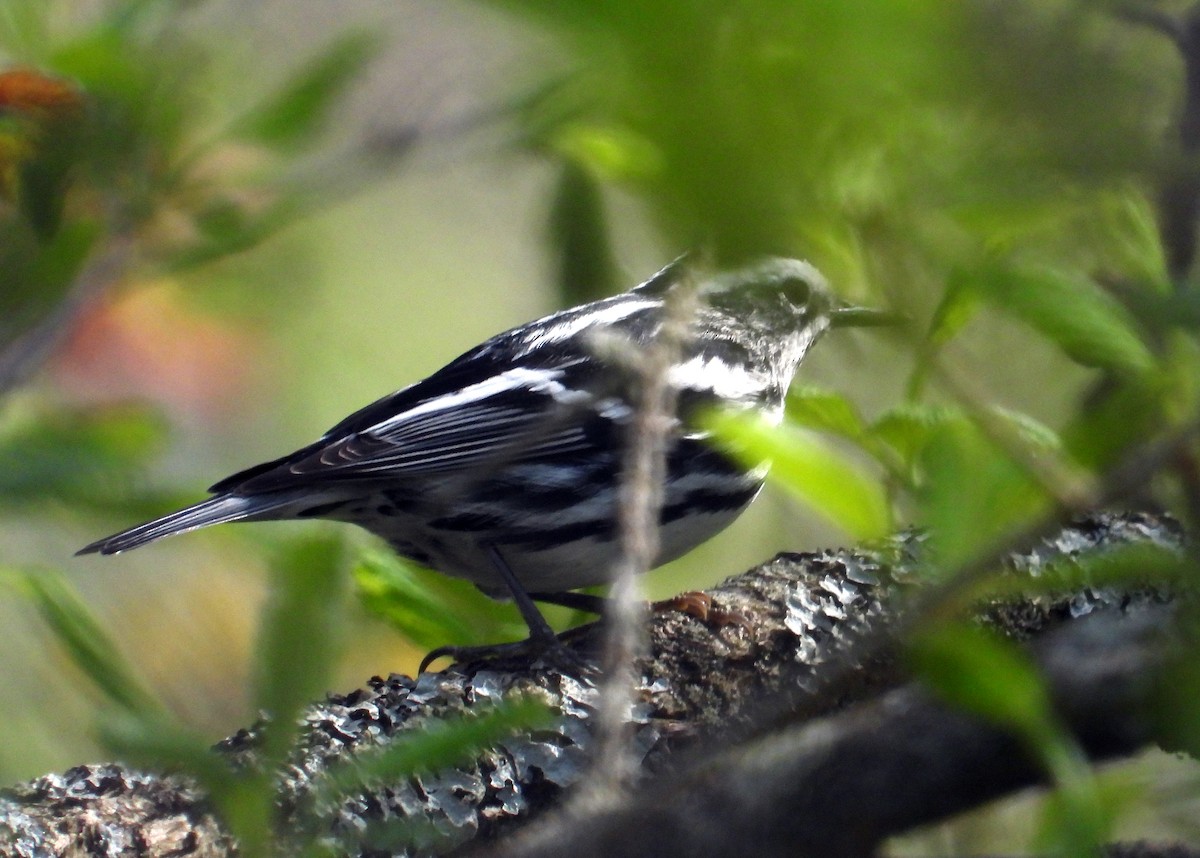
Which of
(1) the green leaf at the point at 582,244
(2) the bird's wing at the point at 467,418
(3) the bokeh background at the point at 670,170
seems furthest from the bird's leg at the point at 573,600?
(1) the green leaf at the point at 582,244

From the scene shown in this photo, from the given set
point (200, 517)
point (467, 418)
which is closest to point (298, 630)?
point (200, 517)

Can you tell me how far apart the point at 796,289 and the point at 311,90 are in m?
0.31

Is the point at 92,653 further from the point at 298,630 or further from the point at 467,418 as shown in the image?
the point at 467,418

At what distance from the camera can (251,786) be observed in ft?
1.57

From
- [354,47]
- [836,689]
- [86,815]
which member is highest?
[354,47]

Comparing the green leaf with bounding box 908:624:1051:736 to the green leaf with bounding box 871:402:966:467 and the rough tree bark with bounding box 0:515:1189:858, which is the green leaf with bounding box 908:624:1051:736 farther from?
the green leaf with bounding box 871:402:966:467

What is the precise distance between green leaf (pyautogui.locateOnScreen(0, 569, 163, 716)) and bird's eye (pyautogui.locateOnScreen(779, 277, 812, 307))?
0.97 ft

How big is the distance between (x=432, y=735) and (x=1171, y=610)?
0.28 meters

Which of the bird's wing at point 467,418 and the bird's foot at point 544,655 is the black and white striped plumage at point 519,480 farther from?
Result: the bird's foot at point 544,655

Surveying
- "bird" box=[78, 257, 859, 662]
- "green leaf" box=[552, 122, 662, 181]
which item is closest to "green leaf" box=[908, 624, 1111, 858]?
"green leaf" box=[552, 122, 662, 181]

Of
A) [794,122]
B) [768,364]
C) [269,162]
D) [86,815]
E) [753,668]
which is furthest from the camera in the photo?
[768,364]

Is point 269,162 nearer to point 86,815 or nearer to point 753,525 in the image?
point 86,815

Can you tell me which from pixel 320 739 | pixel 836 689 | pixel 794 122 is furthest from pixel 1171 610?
pixel 320 739

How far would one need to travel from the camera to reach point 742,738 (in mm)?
409
